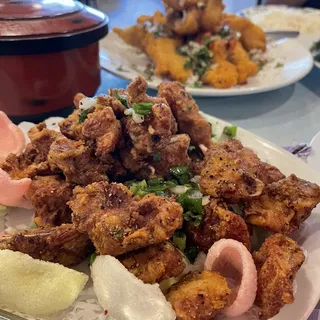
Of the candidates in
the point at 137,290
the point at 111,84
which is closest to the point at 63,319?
the point at 137,290

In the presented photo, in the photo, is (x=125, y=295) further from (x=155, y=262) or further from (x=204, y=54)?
(x=204, y=54)

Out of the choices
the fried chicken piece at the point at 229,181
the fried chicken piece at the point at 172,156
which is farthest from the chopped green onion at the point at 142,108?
the fried chicken piece at the point at 229,181

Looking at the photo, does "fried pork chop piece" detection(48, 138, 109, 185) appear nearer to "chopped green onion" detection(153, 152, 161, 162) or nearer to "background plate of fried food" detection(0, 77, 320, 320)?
"background plate of fried food" detection(0, 77, 320, 320)

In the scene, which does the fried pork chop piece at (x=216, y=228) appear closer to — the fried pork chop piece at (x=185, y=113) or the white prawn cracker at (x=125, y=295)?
the white prawn cracker at (x=125, y=295)

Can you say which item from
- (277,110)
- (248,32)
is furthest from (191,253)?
(248,32)

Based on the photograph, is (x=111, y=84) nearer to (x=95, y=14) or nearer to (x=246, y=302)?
(x=95, y=14)
